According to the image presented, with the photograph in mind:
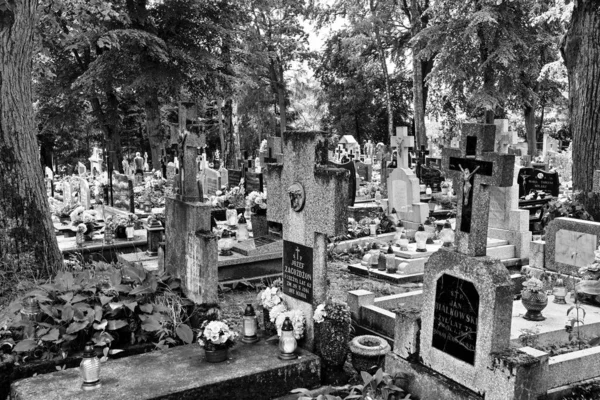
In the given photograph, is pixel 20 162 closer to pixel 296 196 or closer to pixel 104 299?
pixel 104 299

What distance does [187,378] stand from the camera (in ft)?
17.0

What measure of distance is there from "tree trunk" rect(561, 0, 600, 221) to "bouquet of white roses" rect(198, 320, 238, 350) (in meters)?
7.84

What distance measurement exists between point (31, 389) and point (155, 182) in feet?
52.3

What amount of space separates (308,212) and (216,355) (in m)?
1.71

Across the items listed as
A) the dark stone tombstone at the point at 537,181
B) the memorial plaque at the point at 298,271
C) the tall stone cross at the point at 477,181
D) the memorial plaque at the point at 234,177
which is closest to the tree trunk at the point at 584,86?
the dark stone tombstone at the point at 537,181

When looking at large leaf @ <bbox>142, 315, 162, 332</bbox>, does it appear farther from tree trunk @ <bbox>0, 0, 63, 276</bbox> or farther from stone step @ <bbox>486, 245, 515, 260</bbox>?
stone step @ <bbox>486, 245, 515, 260</bbox>

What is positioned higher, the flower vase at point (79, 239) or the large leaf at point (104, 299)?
the large leaf at point (104, 299)

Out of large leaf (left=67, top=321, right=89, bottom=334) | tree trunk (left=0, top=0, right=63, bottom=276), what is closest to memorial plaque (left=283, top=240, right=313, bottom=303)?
large leaf (left=67, top=321, right=89, bottom=334)

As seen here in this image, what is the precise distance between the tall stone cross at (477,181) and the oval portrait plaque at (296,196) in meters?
1.61

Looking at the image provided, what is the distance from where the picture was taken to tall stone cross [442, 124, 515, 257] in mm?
4965

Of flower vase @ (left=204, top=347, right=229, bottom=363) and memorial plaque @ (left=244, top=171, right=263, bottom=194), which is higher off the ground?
memorial plaque @ (left=244, top=171, right=263, bottom=194)

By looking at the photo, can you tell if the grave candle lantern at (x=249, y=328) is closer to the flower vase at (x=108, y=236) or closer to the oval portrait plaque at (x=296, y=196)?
the oval portrait plaque at (x=296, y=196)

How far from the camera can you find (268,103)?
130 feet

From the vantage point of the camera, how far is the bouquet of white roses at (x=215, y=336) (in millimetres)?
5422
